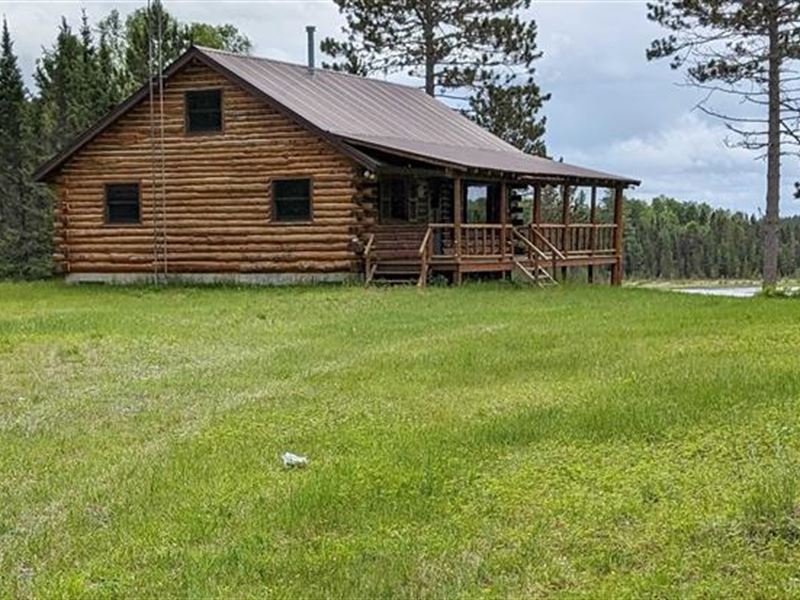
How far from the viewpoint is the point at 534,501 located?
580 centimetres

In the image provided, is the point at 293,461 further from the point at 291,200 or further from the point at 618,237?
the point at 618,237

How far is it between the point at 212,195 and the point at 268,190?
4.88ft

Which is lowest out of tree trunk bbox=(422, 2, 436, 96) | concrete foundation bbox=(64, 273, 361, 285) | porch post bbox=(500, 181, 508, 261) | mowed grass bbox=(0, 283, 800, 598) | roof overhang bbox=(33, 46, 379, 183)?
mowed grass bbox=(0, 283, 800, 598)

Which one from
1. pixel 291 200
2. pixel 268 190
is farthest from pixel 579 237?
pixel 268 190

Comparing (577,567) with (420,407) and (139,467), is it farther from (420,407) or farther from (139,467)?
(420,407)

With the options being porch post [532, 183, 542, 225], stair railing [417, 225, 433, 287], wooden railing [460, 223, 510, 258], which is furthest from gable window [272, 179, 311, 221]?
porch post [532, 183, 542, 225]

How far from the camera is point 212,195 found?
985 inches

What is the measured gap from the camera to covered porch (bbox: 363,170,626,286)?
918 inches

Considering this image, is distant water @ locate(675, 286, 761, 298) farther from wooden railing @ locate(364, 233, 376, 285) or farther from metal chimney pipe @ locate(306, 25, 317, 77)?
metal chimney pipe @ locate(306, 25, 317, 77)

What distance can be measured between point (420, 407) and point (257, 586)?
4.01 meters

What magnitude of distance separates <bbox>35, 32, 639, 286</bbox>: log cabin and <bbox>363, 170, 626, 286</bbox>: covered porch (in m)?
0.06

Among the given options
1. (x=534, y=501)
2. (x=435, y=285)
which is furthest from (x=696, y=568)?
(x=435, y=285)

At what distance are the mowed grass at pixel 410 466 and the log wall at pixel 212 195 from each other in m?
10.8

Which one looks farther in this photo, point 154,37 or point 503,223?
point 154,37
